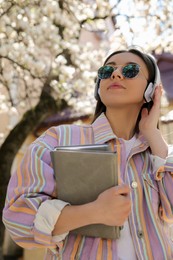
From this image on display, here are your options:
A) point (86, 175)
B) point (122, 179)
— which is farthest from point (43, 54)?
point (86, 175)

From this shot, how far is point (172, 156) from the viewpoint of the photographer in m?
1.40

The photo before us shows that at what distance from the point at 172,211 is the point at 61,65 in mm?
4633

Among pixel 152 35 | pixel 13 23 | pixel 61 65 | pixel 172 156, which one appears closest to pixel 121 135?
pixel 172 156

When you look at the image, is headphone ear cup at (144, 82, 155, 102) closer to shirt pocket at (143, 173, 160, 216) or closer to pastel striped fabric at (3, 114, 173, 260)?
pastel striped fabric at (3, 114, 173, 260)

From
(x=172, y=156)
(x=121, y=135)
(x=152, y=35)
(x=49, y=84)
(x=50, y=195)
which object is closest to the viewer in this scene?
(x=50, y=195)

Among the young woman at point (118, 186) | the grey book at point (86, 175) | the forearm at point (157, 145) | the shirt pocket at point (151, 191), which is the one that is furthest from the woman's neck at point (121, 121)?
the grey book at point (86, 175)

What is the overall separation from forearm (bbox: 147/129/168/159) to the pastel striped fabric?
0.03m

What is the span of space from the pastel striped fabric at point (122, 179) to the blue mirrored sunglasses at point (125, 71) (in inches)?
9.2

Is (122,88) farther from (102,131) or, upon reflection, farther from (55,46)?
(55,46)

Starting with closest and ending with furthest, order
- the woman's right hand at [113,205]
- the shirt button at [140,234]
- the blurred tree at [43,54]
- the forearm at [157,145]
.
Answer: the woman's right hand at [113,205], the shirt button at [140,234], the forearm at [157,145], the blurred tree at [43,54]

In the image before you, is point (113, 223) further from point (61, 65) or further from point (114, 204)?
point (61, 65)

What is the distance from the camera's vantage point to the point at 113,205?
3.71 feet

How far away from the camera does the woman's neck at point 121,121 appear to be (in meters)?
1.55

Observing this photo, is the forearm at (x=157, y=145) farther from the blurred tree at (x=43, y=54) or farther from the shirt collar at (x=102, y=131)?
the blurred tree at (x=43, y=54)
